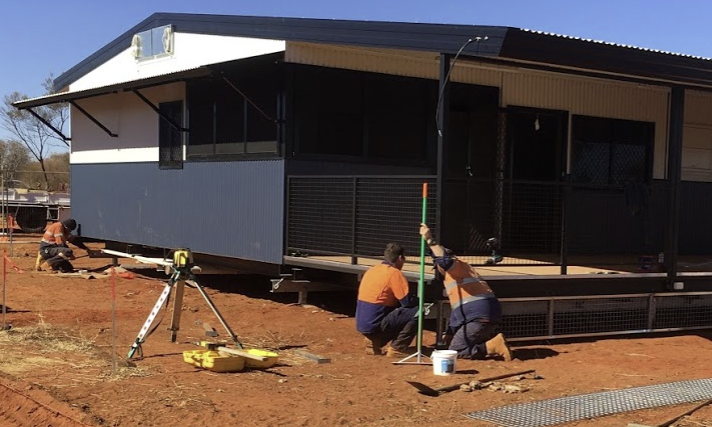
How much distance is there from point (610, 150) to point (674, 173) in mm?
3690

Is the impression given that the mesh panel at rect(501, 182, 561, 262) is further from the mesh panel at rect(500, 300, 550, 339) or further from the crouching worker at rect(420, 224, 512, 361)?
the crouching worker at rect(420, 224, 512, 361)

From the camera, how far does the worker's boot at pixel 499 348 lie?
7935 mm

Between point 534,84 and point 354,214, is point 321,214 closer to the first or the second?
point 354,214

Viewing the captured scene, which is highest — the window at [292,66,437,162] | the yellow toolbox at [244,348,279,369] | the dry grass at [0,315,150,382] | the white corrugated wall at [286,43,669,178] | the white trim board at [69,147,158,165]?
the white corrugated wall at [286,43,669,178]

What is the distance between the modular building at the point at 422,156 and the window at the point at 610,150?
35 mm

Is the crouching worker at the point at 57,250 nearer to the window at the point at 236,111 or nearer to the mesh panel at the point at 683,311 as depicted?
the window at the point at 236,111

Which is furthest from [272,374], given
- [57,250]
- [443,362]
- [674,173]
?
[57,250]

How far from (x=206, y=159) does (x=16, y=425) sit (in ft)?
24.2

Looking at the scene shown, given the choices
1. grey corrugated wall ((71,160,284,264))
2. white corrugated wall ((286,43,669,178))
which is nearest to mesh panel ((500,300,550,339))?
white corrugated wall ((286,43,669,178))

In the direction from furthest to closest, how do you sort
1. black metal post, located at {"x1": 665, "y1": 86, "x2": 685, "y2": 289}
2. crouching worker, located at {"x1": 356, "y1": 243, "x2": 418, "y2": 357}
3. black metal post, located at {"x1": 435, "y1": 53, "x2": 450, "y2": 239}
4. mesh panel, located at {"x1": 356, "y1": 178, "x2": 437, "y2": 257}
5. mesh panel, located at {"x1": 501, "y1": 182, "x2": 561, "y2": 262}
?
1. mesh panel, located at {"x1": 501, "y1": 182, "x2": 561, "y2": 262}
2. black metal post, located at {"x1": 665, "y1": 86, "x2": 685, "y2": 289}
3. mesh panel, located at {"x1": 356, "y1": 178, "x2": 437, "y2": 257}
4. black metal post, located at {"x1": 435, "y1": 53, "x2": 450, "y2": 239}
5. crouching worker, located at {"x1": 356, "y1": 243, "x2": 418, "y2": 357}

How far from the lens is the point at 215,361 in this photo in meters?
6.76

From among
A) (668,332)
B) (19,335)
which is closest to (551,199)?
(668,332)

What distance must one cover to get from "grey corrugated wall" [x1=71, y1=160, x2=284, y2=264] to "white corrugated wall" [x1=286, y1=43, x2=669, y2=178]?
180 centimetres

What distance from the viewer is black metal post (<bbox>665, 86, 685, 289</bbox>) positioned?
9625 mm
